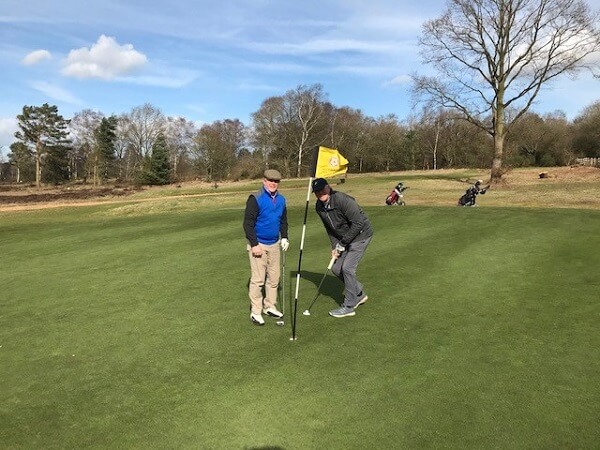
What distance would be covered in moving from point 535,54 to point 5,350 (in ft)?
125

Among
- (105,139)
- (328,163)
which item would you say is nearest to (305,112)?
(105,139)

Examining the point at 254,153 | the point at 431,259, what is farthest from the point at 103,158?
the point at 431,259

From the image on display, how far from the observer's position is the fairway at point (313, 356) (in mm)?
4816

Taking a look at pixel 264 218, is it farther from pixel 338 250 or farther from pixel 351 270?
pixel 351 270

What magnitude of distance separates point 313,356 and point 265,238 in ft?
7.28

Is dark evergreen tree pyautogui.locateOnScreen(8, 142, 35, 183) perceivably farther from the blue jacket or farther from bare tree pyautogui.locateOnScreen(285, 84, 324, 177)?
the blue jacket

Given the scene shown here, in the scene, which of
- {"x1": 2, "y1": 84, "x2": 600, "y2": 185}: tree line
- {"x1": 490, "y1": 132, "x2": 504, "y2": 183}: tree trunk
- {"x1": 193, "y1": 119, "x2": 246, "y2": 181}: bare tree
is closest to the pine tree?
{"x1": 2, "y1": 84, "x2": 600, "y2": 185}: tree line

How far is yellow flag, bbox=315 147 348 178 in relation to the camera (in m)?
7.63

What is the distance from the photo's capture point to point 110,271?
37.9 feet

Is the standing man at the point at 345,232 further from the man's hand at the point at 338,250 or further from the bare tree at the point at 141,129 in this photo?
the bare tree at the point at 141,129

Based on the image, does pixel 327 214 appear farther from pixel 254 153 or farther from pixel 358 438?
pixel 254 153

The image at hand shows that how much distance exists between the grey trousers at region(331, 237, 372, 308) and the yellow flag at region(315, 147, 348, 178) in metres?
1.27

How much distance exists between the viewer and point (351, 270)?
7.90m

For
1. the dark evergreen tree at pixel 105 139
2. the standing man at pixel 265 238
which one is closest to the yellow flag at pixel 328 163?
the standing man at pixel 265 238
